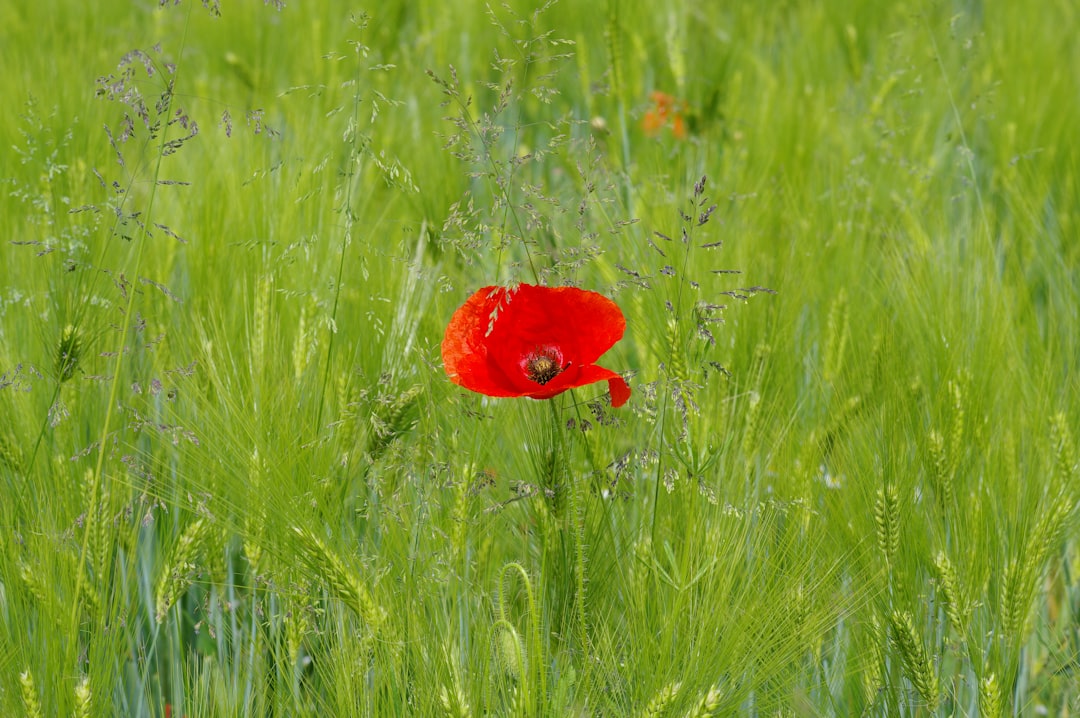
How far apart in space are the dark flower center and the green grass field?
0.03 m

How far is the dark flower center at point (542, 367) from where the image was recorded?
80 centimetres

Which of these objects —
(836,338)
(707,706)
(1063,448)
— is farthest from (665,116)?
(707,706)

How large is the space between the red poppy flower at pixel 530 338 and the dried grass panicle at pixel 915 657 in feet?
0.81

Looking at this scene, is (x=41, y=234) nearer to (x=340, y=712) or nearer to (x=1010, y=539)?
(x=340, y=712)

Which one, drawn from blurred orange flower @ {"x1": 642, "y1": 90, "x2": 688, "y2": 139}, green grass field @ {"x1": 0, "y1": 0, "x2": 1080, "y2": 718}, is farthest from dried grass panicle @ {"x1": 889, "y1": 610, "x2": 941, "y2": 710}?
blurred orange flower @ {"x1": 642, "y1": 90, "x2": 688, "y2": 139}

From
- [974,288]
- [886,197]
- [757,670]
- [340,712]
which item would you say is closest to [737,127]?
[886,197]

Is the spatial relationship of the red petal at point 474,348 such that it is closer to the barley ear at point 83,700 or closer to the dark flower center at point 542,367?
the dark flower center at point 542,367

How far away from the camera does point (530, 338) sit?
2.63 ft

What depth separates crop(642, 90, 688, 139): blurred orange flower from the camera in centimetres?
165

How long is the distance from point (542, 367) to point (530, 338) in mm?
21

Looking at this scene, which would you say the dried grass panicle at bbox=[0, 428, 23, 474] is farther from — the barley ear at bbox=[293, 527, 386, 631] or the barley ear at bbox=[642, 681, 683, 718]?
the barley ear at bbox=[642, 681, 683, 718]

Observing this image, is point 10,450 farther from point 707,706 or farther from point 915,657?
point 915,657

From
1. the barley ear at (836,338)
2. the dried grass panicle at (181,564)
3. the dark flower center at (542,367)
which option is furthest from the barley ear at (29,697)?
the barley ear at (836,338)

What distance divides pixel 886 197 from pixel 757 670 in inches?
34.0
